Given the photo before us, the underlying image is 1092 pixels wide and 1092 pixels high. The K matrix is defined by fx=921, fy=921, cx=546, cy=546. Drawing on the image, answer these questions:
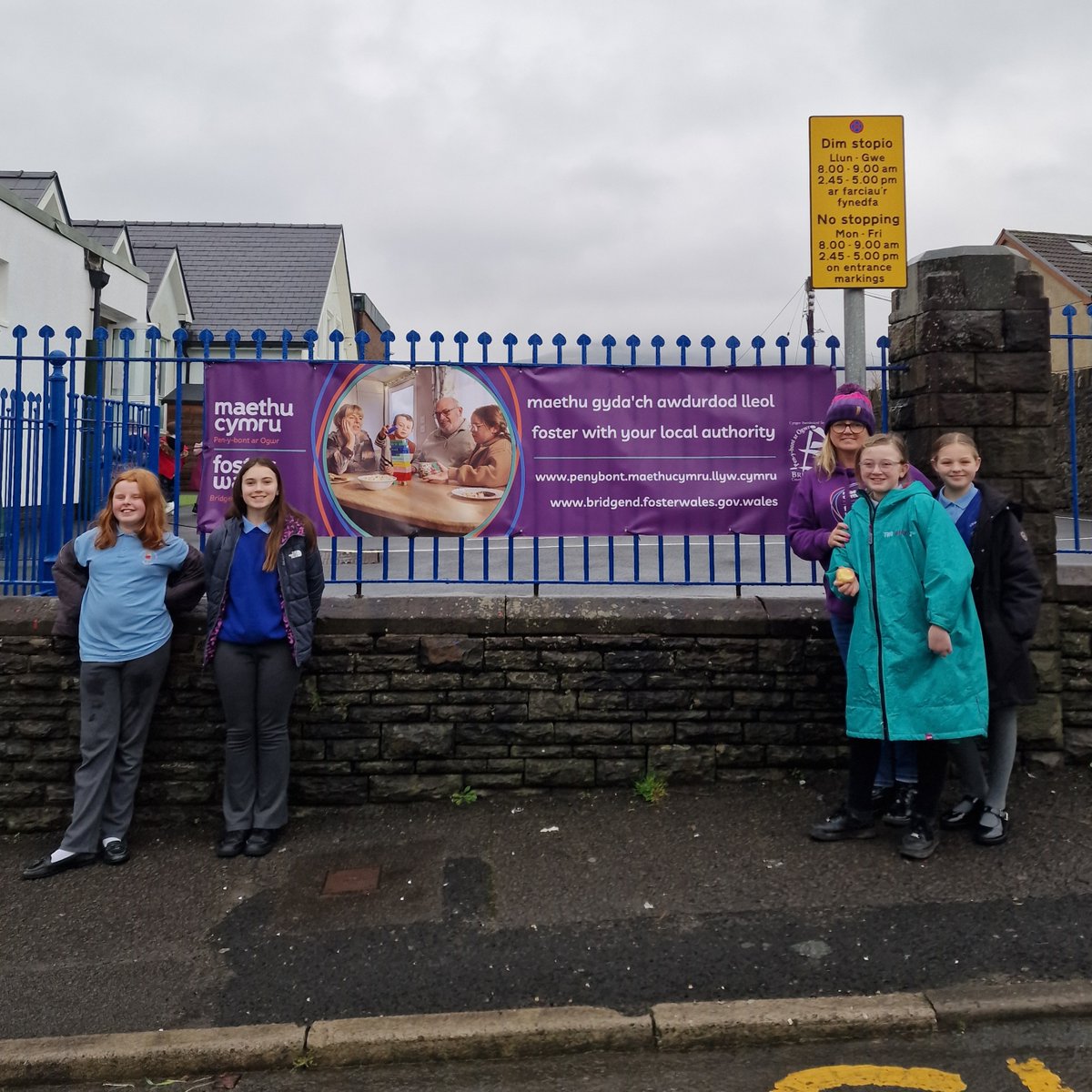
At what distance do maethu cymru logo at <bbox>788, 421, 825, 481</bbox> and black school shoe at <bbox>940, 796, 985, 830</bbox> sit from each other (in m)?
1.84

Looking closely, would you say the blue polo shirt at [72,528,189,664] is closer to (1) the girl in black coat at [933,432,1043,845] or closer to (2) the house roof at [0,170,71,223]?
(1) the girl in black coat at [933,432,1043,845]

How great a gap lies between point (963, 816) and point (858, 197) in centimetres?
317

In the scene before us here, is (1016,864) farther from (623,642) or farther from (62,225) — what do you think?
(62,225)

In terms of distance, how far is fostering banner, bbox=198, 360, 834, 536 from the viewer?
4930 millimetres

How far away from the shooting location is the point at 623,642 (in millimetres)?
4797

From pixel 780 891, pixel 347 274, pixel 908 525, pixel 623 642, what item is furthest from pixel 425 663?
pixel 347 274

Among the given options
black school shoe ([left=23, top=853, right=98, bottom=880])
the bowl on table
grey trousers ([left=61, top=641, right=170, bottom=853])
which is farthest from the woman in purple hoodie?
black school shoe ([left=23, top=853, right=98, bottom=880])

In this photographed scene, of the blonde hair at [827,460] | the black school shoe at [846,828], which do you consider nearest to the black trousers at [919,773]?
the black school shoe at [846,828]

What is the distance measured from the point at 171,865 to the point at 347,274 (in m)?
32.2

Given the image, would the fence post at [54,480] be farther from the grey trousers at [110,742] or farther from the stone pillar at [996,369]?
the stone pillar at [996,369]

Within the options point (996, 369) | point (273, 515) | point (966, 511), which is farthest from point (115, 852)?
point (996, 369)

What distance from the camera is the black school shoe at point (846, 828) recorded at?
422cm

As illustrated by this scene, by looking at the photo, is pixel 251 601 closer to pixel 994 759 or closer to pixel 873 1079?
pixel 873 1079

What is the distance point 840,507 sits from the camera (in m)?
4.34
